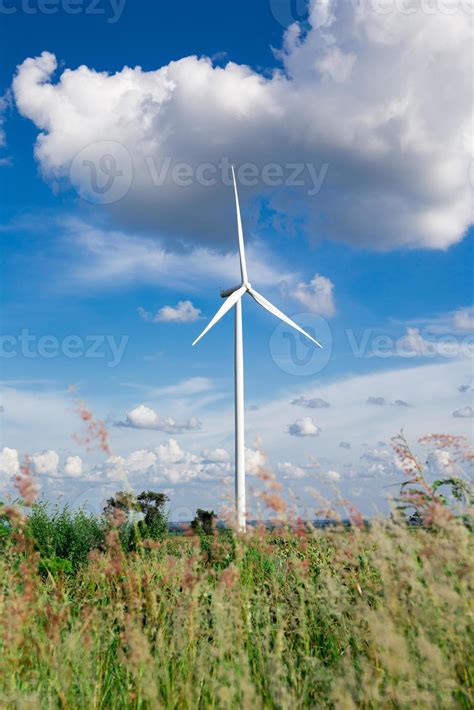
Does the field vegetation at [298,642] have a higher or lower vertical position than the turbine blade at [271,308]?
lower

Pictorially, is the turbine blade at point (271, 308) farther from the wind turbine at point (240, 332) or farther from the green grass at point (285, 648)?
the green grass at point (285, 648)

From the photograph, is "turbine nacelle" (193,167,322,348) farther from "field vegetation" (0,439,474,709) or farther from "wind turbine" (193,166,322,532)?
"field vegetation" (0,439,474,709)

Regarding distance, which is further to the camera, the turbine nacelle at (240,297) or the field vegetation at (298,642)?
the turbine nacelle at (240,297)

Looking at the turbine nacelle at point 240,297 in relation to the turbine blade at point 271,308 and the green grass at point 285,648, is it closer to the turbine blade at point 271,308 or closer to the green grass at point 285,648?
the turbine blade at point 271,308

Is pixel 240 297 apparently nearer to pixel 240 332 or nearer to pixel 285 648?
pixel 240 332

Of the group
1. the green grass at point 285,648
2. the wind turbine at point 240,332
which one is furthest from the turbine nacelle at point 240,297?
the green grass at point 285,648

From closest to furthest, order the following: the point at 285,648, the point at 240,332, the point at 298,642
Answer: the point at 285,648, the point at 298,642, the point at 240,332

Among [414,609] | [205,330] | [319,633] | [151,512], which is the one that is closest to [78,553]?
[151,512]

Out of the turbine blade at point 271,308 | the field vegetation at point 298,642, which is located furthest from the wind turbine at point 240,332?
the field vegetation at point 298,642

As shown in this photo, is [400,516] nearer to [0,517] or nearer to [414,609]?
[414,609]

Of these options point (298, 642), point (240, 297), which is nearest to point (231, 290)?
point (240, 297)

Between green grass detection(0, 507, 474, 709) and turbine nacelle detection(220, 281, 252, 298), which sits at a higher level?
turbine nacelle detection(220, 281, 252, 298)

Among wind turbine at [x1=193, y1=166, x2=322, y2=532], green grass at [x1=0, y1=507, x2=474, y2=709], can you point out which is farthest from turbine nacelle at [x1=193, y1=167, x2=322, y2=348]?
green grass at [x1=0, y1=507, x2=474, y2=709]

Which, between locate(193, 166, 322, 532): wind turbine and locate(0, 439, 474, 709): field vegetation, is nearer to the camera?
locate(0, 439, 474, 709): field vegetation
